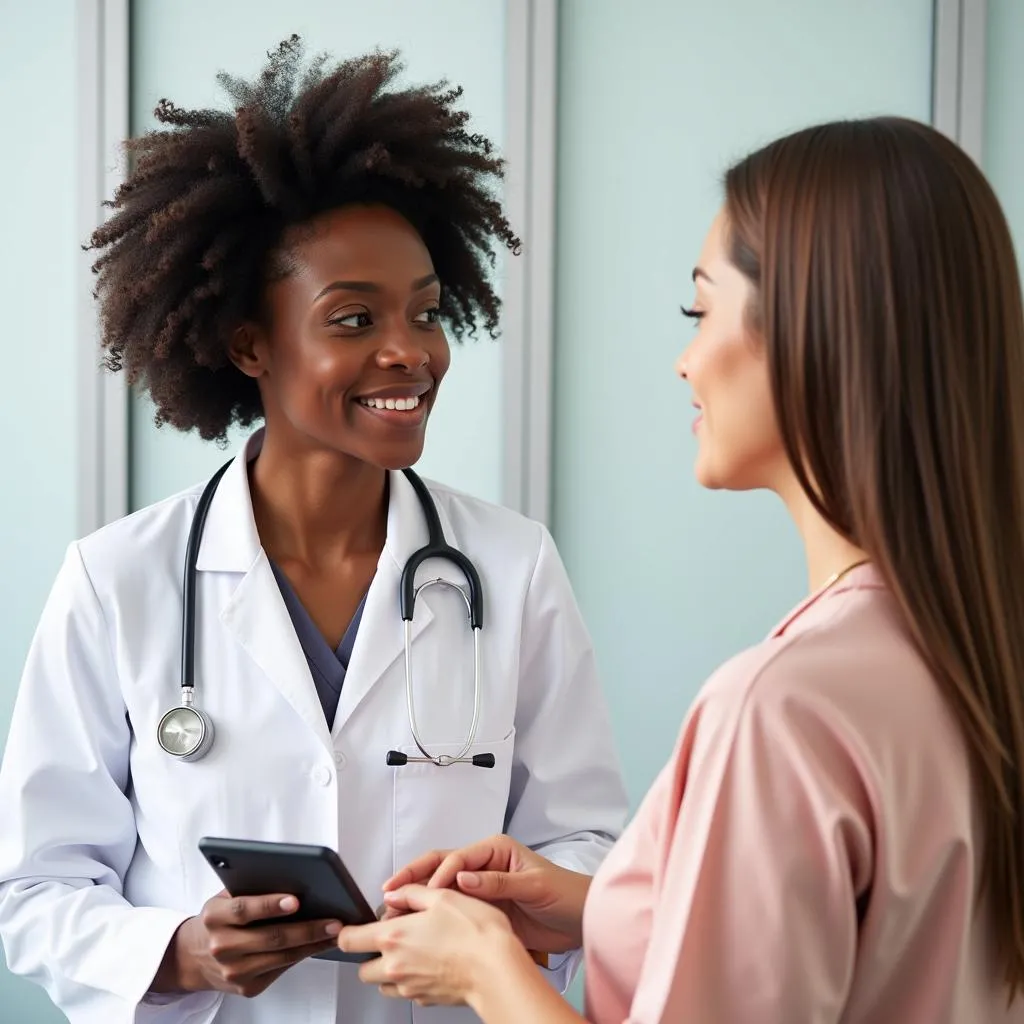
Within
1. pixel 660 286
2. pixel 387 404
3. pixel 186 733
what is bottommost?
pixel 186 733

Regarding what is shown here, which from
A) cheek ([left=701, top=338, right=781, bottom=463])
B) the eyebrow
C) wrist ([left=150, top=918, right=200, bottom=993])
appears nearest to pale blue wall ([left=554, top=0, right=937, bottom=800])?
the eyebrow

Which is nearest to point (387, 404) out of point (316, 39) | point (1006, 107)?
point (316, 39)

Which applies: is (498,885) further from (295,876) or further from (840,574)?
(840,574)

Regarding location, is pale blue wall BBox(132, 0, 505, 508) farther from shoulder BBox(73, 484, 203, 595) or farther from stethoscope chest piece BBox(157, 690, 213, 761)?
stethoscope chest piece BBox(157, 690, 213, 761)

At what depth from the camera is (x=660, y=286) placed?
2.49 m

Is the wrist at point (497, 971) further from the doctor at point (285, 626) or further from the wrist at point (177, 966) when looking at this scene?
the wrist at point (177, 966)

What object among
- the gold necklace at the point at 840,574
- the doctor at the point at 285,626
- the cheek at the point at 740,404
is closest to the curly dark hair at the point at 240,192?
the doctor at the point at 285,626

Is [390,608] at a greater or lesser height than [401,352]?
lesser

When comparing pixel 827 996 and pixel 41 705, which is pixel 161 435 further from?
pixel 827 996

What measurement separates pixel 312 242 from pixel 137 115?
3.86 ft

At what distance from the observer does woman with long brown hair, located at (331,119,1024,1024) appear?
0.81 m

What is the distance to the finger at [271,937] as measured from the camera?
1.22 meters

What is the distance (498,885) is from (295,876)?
8.2 inches

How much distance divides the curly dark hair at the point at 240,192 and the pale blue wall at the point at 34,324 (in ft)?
3.04
